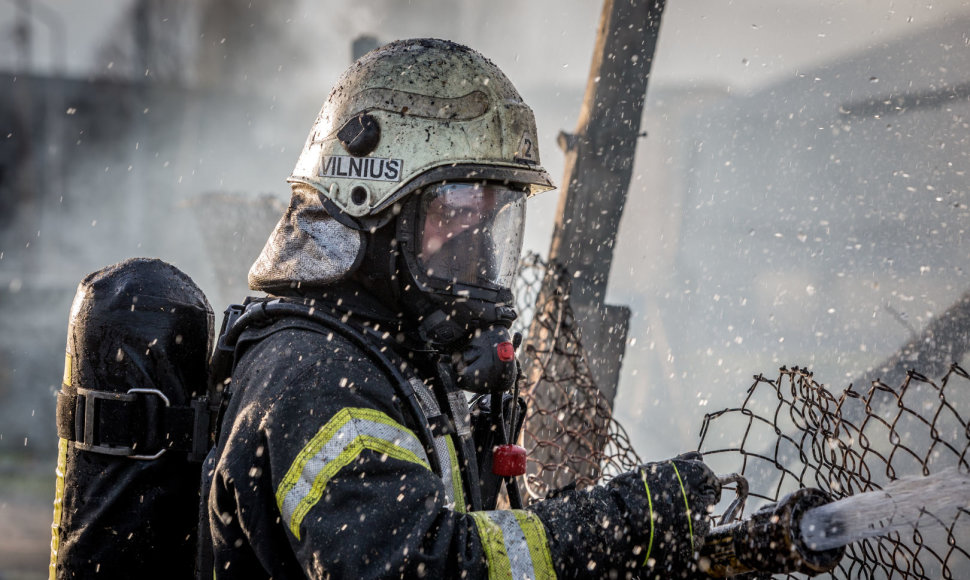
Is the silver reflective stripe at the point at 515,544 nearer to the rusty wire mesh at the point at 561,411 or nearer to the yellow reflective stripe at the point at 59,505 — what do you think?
the yellow reflective stripe at the point at 59,505

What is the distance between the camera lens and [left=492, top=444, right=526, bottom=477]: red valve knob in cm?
238

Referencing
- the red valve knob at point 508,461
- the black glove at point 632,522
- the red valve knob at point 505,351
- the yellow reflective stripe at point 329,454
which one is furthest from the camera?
the red valve knob at point 508,461

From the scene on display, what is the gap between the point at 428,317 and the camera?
2293mm

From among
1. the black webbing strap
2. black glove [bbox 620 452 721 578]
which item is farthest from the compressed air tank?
black glove [bbox 620 452 721 578]

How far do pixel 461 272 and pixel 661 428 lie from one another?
619 inches

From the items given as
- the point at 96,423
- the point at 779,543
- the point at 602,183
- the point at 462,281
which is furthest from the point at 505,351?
the point at 602,183

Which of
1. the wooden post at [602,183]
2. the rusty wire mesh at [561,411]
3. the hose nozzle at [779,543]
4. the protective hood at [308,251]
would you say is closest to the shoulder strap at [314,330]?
the protective hood at [308,251]

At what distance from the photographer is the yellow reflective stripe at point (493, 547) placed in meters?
1.76

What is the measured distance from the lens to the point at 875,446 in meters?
9.55

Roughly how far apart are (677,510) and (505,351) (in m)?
0.66

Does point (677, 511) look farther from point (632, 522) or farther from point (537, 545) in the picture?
point (537, 545)

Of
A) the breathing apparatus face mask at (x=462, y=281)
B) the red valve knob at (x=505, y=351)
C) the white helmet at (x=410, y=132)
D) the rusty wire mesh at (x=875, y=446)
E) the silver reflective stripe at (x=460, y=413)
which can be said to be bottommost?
the rusty wire mesh at (x=875, y=446)

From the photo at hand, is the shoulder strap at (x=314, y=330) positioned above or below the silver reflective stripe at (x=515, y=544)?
above

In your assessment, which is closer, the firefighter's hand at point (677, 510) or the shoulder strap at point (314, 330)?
the firefighter's hand at point (677, 510)
